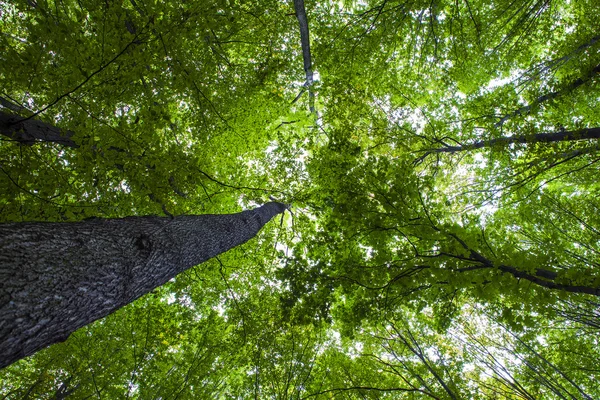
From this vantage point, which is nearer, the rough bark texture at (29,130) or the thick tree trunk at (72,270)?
the thick tree trunk at (72,270)

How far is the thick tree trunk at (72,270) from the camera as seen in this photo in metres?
1.63

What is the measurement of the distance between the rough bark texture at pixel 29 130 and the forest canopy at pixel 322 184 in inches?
0.9

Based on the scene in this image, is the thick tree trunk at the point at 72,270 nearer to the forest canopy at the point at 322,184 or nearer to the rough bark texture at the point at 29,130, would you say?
the forest canopy at the point at 322,184

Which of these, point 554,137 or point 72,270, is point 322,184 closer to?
point 554,137

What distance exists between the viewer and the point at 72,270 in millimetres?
2027

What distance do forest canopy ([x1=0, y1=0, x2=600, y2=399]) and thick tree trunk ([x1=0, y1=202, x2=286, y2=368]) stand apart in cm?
90

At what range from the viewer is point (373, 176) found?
3.65 meters

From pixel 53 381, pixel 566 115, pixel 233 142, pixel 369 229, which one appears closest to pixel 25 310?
pixel 369 229

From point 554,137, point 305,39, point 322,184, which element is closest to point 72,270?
point 322,184

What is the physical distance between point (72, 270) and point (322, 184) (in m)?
5.46

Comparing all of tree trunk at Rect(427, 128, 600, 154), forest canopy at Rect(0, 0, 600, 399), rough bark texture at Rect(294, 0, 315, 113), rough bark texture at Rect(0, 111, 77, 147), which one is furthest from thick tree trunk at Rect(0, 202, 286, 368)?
rough bark texture at Rect(294, 0, 315, 113)

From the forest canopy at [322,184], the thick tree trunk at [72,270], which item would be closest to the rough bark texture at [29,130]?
the forest canopy at [322,184]

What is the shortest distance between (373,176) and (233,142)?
5.18m

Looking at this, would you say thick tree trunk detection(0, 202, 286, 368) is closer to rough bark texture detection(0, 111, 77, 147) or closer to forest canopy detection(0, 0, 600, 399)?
forest canopy detection(0, 0, 600, 399)
